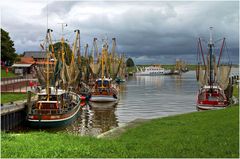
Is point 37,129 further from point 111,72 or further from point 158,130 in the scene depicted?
point 111,72

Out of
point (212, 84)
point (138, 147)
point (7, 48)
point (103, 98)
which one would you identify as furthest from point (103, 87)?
point (138, 147)

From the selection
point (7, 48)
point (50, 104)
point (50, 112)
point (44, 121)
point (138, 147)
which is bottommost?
point (44, 121)

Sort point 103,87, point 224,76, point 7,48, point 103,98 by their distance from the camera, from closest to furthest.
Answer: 1. point 224,76
2. point 103,98
3. point 103,87
4. point 7,48

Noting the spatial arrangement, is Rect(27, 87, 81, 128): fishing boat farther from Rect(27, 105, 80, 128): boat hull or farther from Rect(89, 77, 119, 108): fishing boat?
Rect(89, 77, 119, 108): fishing boat

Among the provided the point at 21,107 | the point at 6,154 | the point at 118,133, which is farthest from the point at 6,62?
the point at 6,154

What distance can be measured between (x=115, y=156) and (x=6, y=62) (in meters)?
94.1

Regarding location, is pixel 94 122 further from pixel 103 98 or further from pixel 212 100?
pixel 103 98

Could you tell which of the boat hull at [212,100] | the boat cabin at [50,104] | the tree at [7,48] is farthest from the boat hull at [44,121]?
the tree at [7,48]

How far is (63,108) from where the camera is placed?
4212 centimetres

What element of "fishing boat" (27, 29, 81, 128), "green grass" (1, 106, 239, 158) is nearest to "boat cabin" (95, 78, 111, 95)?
"fishing boat" (27, 29, 81, 128)

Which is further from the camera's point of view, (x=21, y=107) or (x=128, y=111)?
(x=128, y=111)

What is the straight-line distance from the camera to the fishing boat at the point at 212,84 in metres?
50.8

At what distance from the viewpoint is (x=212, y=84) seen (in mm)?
58062

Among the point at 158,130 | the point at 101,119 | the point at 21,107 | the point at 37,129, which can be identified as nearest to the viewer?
the point at 158,130
